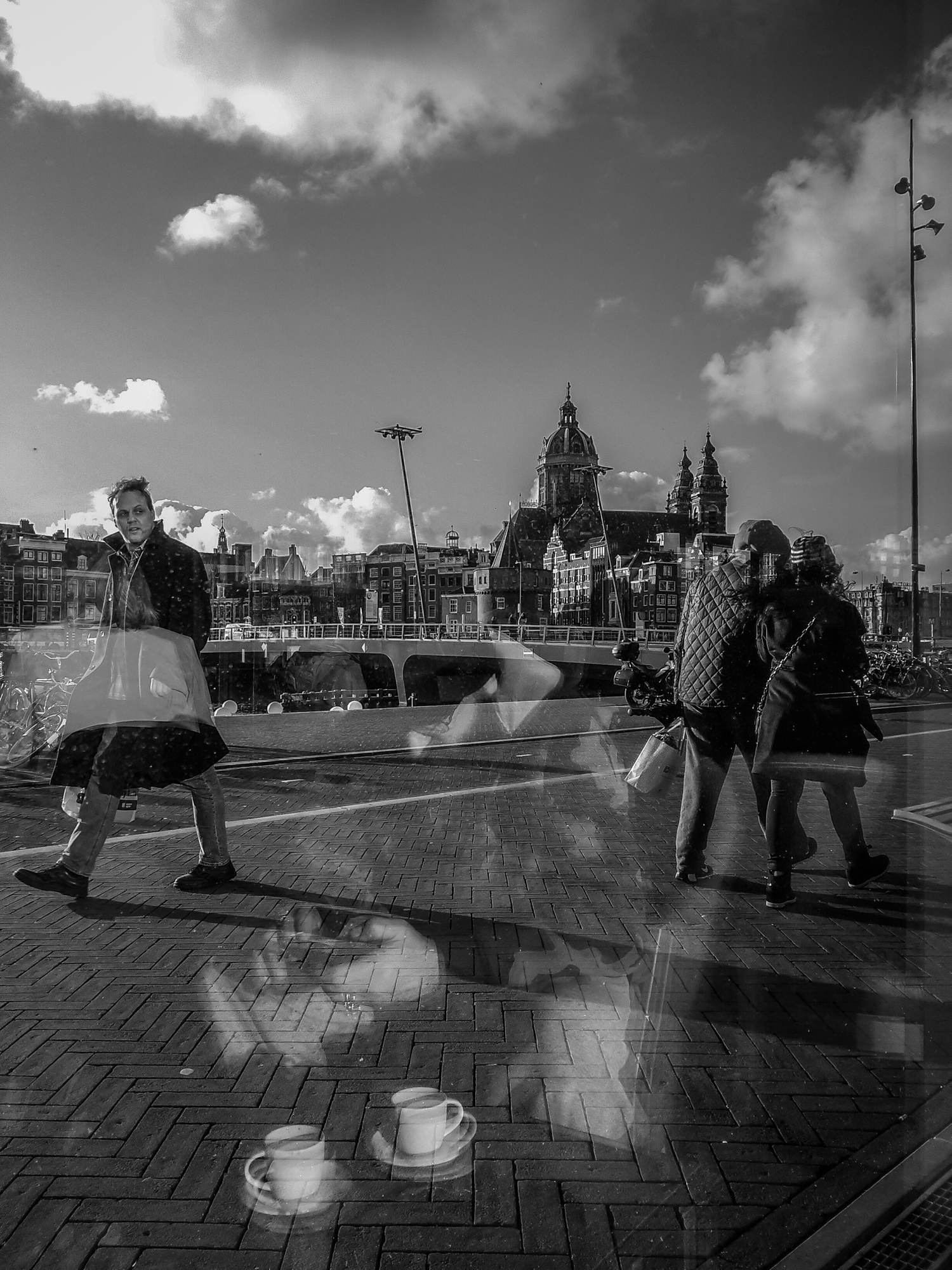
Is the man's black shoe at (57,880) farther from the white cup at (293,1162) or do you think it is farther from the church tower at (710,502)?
the church tower at (710,502)

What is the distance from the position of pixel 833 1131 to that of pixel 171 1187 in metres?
1.60

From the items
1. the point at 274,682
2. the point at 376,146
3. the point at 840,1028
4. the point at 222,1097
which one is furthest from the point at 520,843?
the point at 274,682

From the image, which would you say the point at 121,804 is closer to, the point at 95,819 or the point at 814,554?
the point at 95,819

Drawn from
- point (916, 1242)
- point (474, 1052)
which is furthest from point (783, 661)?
point (916, 1242)

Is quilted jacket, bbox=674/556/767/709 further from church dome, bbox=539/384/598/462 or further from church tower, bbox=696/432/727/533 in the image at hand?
church dome, bbox=539/384/598/462

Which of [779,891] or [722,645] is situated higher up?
[722,645]

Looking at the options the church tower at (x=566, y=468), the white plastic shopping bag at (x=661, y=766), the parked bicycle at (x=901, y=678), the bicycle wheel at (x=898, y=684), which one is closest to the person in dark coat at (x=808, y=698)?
the white plastic shopping bag at (x=661, y=766)

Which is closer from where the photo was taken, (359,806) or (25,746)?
(359,806)

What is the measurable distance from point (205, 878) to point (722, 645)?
2.83 metres

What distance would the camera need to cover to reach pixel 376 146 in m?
8.16

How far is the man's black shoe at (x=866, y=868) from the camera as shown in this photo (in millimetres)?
4340

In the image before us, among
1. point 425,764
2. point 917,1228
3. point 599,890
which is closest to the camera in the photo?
point 917,1228

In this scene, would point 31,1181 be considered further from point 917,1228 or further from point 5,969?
point 917,1228

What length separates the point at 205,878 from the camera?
4371 mm
